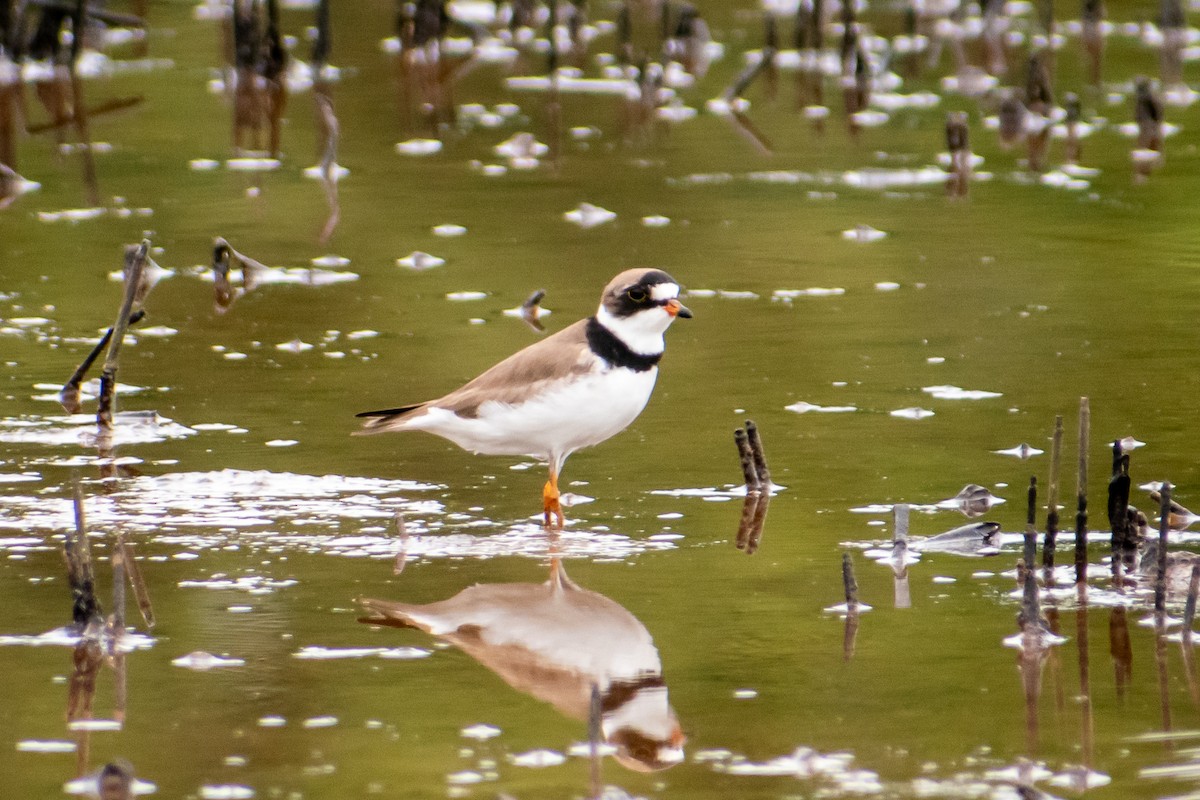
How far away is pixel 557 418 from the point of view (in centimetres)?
688

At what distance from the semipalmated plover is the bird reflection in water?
2.02 feet

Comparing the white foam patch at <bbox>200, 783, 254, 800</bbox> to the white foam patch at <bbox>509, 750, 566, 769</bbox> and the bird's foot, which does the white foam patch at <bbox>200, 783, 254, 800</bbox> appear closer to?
the white foam patch at <bbox>509, 750, 566, 769</bbox>

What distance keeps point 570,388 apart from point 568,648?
4.39ft

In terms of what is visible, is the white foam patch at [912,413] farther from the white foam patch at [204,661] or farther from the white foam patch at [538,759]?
the white foam patch at [538,759]

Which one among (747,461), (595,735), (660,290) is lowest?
(747,461)

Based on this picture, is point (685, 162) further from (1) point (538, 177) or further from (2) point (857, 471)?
(2) point (857, 471)

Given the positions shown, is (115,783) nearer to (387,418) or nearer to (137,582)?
(137,582)

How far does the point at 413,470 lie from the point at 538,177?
6.35 metres

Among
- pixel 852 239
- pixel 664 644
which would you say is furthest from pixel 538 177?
pixel 664 644

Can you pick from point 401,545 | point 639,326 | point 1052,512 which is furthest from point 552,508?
point 1052,512

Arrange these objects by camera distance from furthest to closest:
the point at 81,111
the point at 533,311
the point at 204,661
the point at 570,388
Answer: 1. the point at 81,111
2. the point at 533,311
3. the point at 570,388
4. the point at 204,661

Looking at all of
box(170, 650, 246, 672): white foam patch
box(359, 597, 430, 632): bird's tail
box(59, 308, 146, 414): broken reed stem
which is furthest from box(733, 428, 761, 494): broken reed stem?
box(59, 308, 146, 414): broken reed stem

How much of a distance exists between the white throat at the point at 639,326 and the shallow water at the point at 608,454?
0.56 m

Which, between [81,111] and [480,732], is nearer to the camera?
[480,732]
